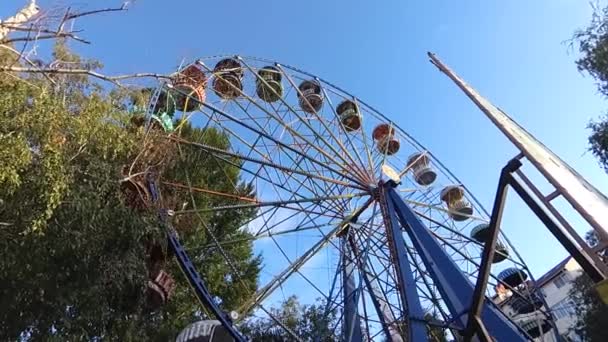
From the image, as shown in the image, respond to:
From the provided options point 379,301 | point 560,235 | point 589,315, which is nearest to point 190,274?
point 379,301

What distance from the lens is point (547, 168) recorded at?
3201 mm

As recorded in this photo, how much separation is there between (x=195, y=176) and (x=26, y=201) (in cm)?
841

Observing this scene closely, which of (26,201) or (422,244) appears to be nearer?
(26,201)

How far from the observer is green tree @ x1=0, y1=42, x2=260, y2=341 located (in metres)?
6.52

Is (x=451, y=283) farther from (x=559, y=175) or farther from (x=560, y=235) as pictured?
(x=559, y=175)

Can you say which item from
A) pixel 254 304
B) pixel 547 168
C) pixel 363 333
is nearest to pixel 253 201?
pixel 254 304

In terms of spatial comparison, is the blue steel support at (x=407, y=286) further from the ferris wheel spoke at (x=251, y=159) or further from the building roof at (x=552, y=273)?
the building roof at (x=552, y=273)

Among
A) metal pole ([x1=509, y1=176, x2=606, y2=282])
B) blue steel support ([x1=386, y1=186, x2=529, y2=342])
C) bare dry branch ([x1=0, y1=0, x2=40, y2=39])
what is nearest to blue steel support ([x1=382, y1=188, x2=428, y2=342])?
blue steel support ([x1=386, y1=186, x2=529, y2=342])

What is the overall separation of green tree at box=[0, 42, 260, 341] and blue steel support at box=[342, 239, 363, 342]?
13.9ft

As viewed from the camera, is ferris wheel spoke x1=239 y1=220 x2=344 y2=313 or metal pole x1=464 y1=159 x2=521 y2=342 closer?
metal pole x1=464 y1=159 x2=521 y2=342

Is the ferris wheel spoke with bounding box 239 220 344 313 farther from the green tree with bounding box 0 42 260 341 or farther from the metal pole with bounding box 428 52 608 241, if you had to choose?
the metal pole with bounding box 428 52 608 241

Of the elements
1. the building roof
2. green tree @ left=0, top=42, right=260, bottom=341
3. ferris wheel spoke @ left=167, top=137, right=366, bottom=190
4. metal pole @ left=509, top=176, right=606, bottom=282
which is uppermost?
the building roof

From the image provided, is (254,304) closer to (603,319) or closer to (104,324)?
(104,324)

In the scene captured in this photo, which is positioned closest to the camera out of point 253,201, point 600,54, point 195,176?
point 600,54
